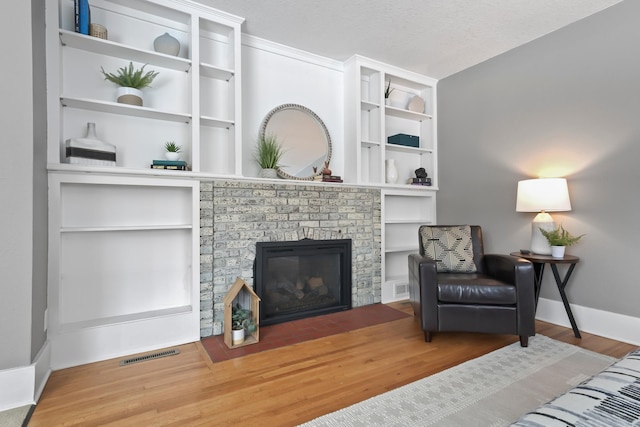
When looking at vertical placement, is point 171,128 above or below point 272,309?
above

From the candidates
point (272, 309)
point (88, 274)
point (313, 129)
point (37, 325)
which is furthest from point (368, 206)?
point (37, 325)

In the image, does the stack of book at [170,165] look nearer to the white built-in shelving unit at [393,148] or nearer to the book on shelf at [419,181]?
the white built-in shelving unit at [393,148]

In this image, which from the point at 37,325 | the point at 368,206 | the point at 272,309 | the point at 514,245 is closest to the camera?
the point at 37,325

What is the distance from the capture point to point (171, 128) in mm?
2637

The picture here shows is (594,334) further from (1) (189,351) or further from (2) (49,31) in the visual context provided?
(2) (49,31)

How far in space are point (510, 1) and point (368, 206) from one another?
6.85 ft

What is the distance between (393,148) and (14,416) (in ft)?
12.3

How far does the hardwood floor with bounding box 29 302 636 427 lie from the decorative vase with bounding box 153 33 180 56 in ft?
→ 7.49

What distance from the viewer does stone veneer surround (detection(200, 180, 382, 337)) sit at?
2541 millimetres

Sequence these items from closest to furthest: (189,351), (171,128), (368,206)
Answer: (189,351), (171,128), (368,206)

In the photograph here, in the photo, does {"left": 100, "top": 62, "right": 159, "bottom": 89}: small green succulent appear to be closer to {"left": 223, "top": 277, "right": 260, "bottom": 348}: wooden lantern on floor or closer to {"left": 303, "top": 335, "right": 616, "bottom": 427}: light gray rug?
{"left": 223, "top": 277, "right": 260, "bottom": 348}: wooden lantern on floor

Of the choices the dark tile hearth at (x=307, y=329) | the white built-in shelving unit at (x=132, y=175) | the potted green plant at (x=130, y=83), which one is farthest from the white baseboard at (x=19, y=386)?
the potted green plant at (x=130, y=83)

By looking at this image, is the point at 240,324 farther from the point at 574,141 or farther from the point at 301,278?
the point at 574,141

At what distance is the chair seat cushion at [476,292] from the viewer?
2.29m
